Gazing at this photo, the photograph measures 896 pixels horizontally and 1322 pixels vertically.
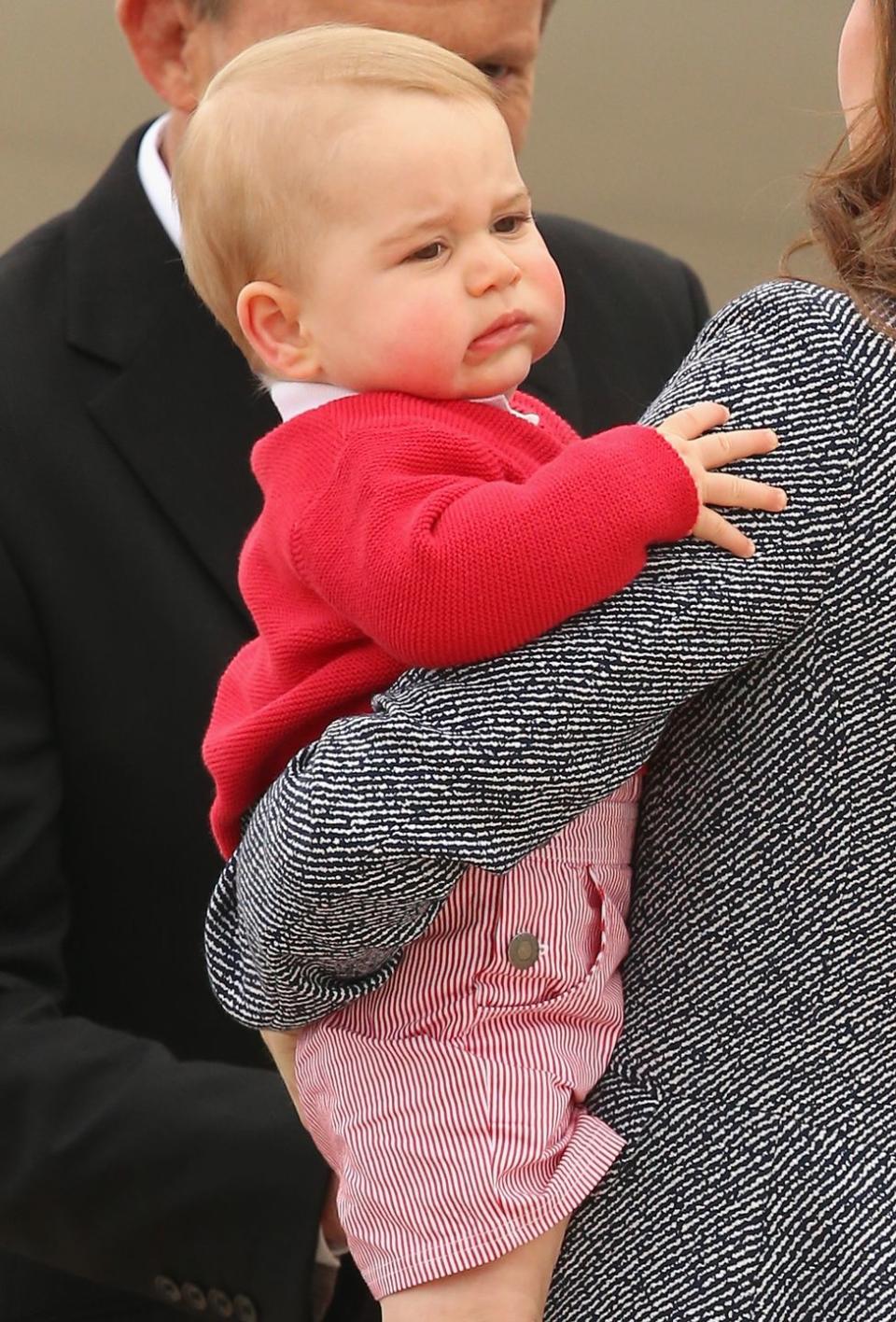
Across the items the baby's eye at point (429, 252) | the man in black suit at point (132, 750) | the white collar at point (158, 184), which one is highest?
the baby's eye at point (429, 252)

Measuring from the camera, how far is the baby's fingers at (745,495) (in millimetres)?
942

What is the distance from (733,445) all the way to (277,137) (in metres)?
0.35

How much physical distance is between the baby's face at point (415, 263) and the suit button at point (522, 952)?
1.05ft

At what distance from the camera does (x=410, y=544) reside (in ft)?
3.17

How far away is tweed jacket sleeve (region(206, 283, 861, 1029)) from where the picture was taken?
94cm

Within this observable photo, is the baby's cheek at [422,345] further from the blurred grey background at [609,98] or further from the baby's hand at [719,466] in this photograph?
the blurred grey background at [609,98]

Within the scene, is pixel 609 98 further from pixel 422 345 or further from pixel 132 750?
pixel 422 345

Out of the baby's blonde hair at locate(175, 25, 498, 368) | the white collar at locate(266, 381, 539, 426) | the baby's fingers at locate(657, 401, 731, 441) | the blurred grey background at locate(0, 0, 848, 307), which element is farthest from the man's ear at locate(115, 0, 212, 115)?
the blurred grey background at locate(0, 0, 848, 307)

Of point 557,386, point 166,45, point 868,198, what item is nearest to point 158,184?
point 166,45

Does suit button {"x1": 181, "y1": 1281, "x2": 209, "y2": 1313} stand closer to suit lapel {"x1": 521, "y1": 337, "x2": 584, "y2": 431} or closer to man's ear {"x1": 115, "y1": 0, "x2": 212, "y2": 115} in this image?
suit lapel {"x1": 521, "y1": 337, "x2": 584, "y2": 431}

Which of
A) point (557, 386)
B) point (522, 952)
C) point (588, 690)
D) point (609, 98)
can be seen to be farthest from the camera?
point (609, 98)

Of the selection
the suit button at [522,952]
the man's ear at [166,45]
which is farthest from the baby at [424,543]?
the man's ear at [166,45]

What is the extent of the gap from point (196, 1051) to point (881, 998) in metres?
0.96

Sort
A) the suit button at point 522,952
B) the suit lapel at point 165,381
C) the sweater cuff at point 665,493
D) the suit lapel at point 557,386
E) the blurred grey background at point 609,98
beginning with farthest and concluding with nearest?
the blurred grey background at point 609,98
the suit lapel at point 557,386
the suit lapel at point 165,381
the suit button at point 522,952
the sweater cuff at point 665,493
